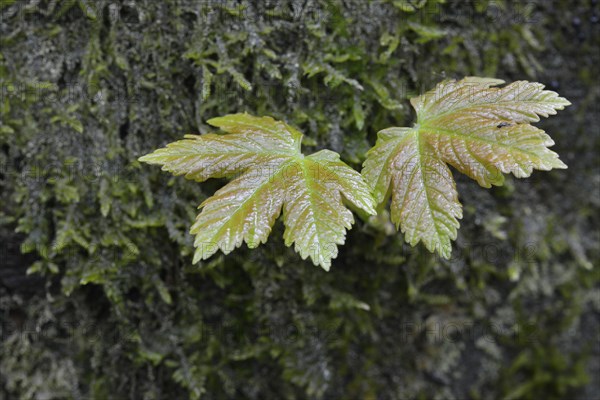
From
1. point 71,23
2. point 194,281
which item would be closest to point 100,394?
point 194,281

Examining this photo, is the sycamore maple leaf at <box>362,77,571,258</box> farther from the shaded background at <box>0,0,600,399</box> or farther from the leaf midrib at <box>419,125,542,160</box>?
the shaded background at <box>0,0,600,399</box>

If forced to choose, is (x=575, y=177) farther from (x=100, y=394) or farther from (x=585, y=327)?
(x=100, y=394)

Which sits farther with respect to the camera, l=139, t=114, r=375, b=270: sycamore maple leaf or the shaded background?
the shaded background

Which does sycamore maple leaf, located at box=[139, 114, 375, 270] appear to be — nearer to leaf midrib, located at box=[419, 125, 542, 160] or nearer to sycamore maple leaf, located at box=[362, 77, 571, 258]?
sycamore maple leaf, located at box=[362, 77, 571, 258]

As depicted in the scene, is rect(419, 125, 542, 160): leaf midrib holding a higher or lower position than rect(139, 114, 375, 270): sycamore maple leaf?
higher

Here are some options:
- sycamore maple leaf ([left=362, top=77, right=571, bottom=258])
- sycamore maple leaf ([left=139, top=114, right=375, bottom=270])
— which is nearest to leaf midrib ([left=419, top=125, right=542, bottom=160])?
sycamore maple leaf ([left=362, top=77, right=571, bottom=258])

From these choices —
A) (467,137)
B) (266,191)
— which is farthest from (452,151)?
(266,191)
